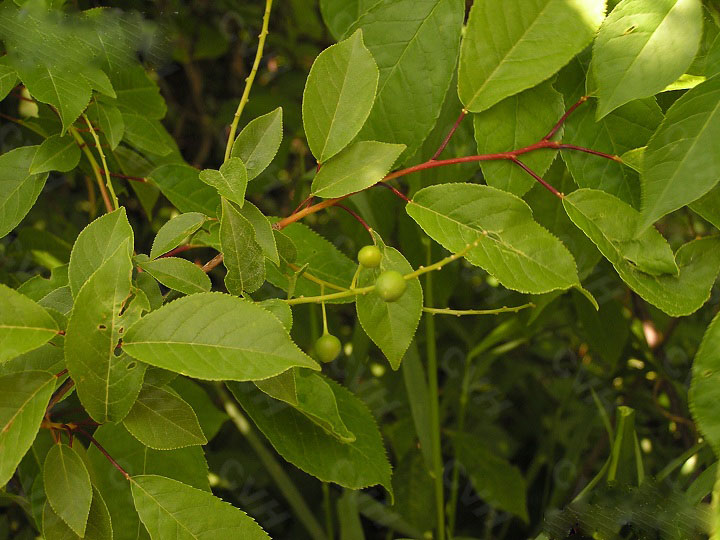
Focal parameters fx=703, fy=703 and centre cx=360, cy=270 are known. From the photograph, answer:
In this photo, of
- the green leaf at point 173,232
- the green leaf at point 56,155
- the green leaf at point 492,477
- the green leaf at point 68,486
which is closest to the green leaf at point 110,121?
the green leaf at point 56,155

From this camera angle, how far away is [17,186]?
0.49m

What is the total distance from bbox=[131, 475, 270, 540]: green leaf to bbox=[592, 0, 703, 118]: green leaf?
301 millimetres

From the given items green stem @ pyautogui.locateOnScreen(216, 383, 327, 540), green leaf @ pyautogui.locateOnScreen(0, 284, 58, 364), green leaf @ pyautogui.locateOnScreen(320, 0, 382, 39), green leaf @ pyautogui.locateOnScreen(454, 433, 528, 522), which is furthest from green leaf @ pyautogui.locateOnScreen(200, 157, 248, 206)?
green leaf @ pyautogui.locateOnScreen(454, 433, 528, 522)

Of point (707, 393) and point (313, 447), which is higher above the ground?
point (707, 393)

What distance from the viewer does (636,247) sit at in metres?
0.41

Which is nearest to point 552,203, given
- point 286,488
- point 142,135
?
point 142,135

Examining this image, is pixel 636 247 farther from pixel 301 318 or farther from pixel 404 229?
pixel 301 318

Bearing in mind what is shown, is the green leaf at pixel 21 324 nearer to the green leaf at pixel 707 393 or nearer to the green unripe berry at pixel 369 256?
the green unripe berry at pixel 369 256

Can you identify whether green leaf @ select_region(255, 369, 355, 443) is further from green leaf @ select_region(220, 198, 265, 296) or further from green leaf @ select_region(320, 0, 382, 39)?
green leaf @ select_region(320, 0, 382, 39)

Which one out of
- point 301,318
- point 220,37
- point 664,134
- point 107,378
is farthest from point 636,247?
point 220,37

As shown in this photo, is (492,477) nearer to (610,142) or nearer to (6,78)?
(610,142)

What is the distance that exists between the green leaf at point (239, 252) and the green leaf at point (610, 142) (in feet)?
0.66

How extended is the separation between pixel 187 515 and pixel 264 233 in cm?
16

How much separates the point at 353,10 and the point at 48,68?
0.80 ft
